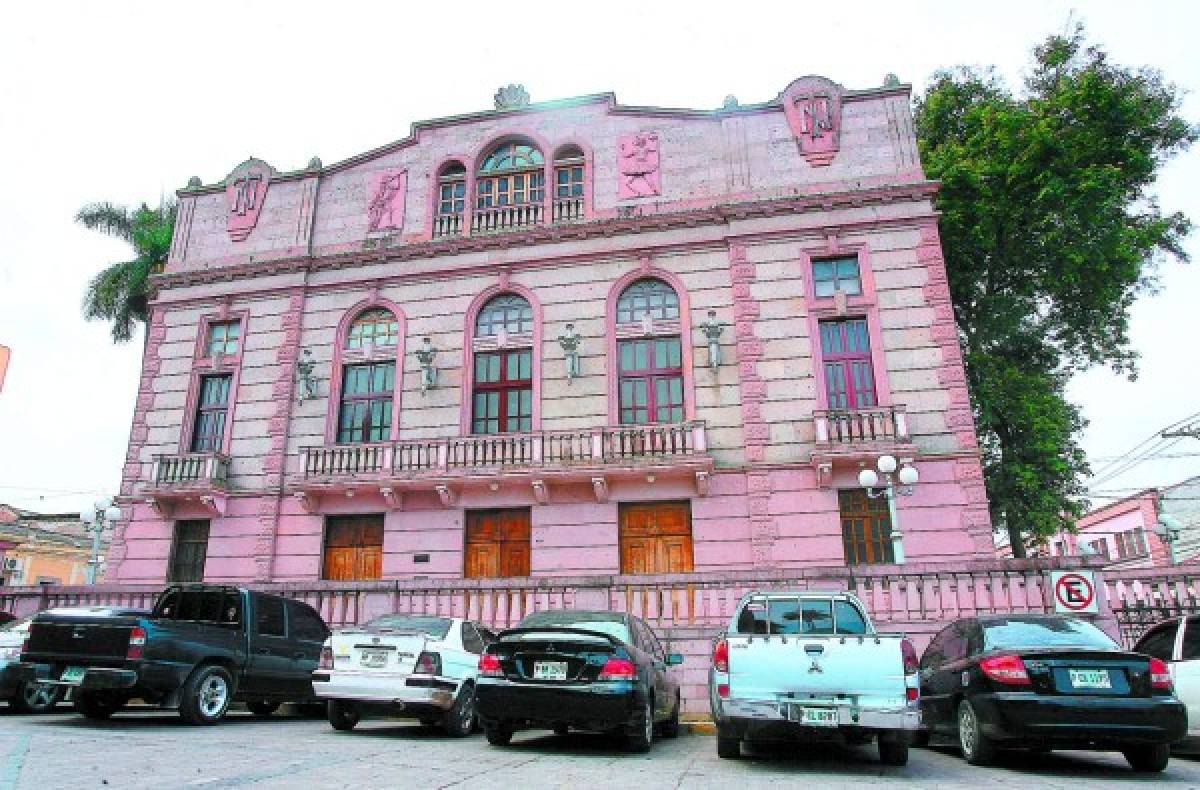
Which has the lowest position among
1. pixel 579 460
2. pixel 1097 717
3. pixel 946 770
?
pixel 946 770

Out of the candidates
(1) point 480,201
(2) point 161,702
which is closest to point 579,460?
(1) point 480,201

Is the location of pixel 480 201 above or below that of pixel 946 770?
above

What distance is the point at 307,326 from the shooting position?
2298 cm

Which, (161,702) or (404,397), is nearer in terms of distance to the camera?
(161,702)

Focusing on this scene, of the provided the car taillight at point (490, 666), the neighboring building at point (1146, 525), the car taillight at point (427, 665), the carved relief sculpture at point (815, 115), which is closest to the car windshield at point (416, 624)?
the car taillight at point (427, 665)

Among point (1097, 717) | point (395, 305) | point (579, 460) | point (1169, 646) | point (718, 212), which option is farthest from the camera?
point (395, 305)

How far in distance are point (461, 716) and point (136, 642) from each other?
408 centimetres

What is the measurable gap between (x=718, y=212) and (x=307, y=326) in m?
13.0

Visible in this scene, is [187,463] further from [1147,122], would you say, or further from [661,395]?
[1147,122]

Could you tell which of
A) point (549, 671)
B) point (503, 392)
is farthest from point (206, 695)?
point (503, 392)

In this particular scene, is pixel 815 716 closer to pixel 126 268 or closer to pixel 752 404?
pixel 752 404

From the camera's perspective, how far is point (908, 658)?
293 inches

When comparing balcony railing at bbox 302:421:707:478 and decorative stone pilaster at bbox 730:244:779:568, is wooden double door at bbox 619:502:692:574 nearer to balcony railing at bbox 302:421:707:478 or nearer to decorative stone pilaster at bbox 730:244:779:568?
balcony railing at bbox 302:421:707:478

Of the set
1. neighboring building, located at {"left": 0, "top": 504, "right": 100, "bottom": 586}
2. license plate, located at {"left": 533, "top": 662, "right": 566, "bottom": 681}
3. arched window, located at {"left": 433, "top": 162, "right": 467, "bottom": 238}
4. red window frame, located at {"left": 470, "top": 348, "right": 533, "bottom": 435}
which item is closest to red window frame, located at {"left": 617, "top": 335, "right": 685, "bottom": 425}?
red window frame, located at {"left": 470, "top": 348, "right": 533, "bottom": 435}
